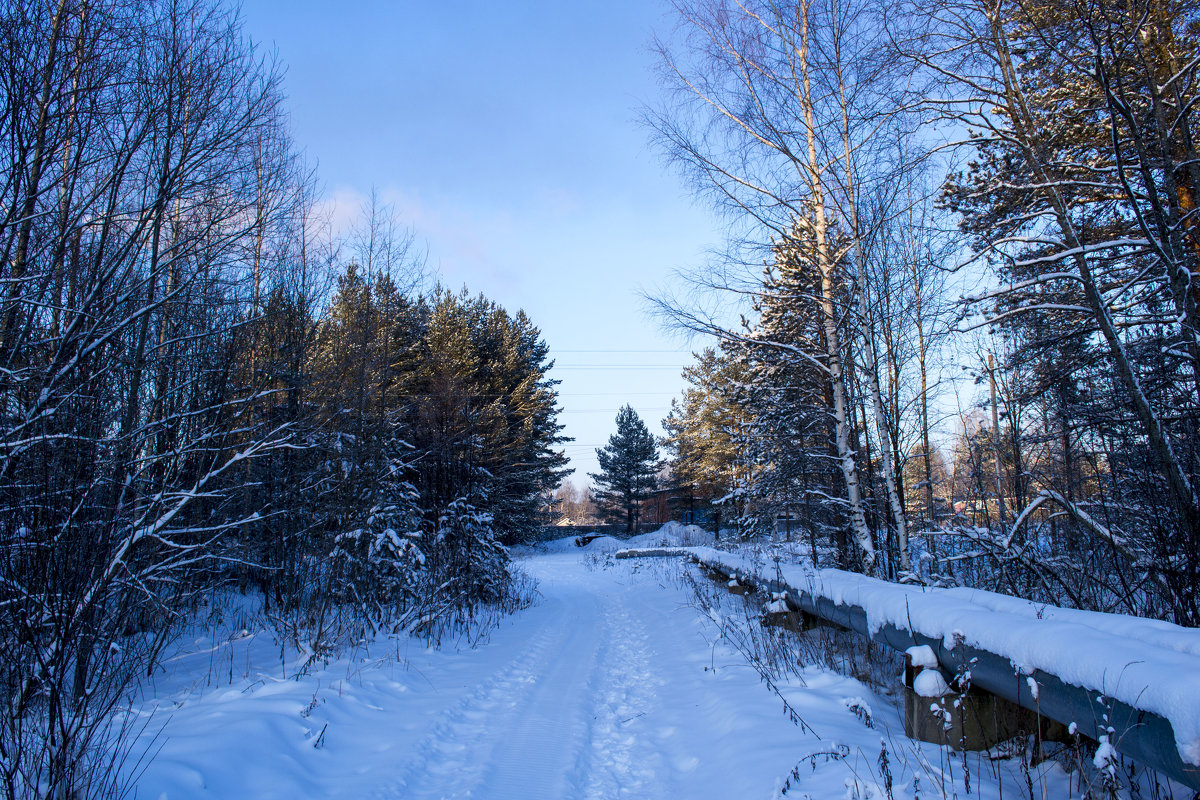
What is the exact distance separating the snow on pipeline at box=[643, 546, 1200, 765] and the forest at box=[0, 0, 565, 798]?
4020mm

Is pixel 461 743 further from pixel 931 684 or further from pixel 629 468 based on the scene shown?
pixel 629 468

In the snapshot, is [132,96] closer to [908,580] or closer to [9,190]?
[9,190]

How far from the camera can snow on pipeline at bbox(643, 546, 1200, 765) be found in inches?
72.9

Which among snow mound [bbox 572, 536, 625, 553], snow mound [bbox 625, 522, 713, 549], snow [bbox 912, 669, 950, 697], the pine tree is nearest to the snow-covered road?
snow [bbox 912, 669, 950, 697]

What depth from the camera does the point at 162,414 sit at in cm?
607

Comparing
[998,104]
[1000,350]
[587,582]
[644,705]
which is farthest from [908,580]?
[587,582]

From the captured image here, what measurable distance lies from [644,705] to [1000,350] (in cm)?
917

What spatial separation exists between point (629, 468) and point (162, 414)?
37.7m

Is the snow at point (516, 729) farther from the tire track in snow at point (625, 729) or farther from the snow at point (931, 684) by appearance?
the snow at point (931, 684)

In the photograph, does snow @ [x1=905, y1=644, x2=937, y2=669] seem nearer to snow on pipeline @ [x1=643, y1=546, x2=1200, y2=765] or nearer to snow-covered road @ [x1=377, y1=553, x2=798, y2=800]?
snow on pipeline @ [x1=643, y1=546, x2=1200, y2=765]

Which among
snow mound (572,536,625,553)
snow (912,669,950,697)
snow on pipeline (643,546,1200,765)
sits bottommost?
snow mound (572,536,625,553)

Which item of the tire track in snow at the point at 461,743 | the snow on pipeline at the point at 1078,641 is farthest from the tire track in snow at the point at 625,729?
the snow on pipeline at the point at 1078,641

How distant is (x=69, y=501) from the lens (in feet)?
11.6

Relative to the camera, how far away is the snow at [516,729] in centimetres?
296
